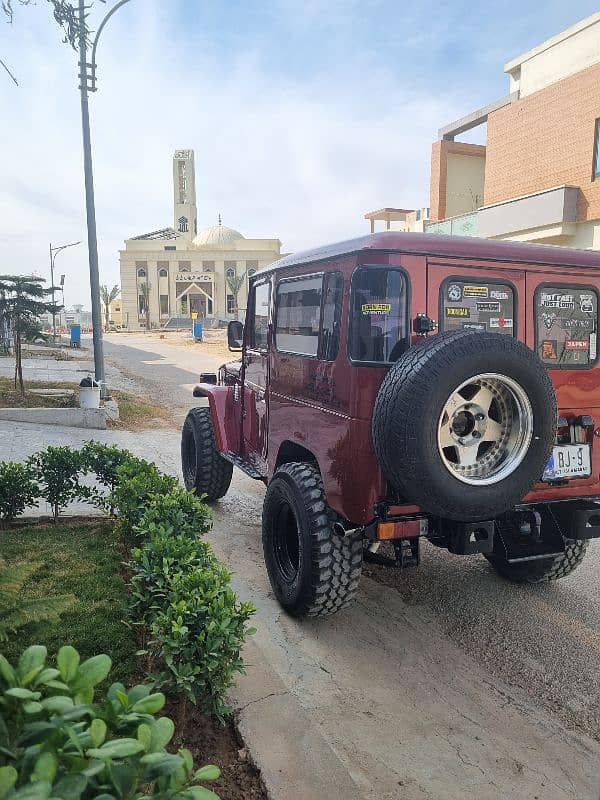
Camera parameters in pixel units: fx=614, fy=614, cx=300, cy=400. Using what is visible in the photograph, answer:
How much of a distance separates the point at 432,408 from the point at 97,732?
2242 mm

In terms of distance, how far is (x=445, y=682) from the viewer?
11.8ft

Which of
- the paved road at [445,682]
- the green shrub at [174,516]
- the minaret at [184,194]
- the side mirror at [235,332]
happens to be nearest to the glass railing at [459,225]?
the side mirror at [235,332]

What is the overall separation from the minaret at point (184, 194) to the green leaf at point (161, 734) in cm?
8186

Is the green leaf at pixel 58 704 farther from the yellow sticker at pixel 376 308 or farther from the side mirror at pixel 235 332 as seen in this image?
the side mirror at pixel 235 332

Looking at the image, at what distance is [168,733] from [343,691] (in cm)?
246

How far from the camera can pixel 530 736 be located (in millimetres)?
3115

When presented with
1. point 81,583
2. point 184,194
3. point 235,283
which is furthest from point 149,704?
point 184,194

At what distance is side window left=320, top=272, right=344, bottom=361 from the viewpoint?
379 centimetres

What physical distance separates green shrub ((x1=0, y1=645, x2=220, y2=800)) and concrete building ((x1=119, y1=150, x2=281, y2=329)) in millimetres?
76907

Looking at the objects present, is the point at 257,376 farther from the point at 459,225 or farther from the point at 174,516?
the point at 459,225

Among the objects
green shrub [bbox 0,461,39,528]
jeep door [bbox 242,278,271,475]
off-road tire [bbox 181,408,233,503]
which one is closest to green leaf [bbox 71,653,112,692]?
jeep door [bbox 242,278,271,475]

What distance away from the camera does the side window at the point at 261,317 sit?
17.1 feet

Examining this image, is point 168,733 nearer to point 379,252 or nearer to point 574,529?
point 379,252

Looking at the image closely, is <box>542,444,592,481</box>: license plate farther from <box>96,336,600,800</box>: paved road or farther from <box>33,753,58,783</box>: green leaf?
<box>33,753,58,783</box>: green leaf
